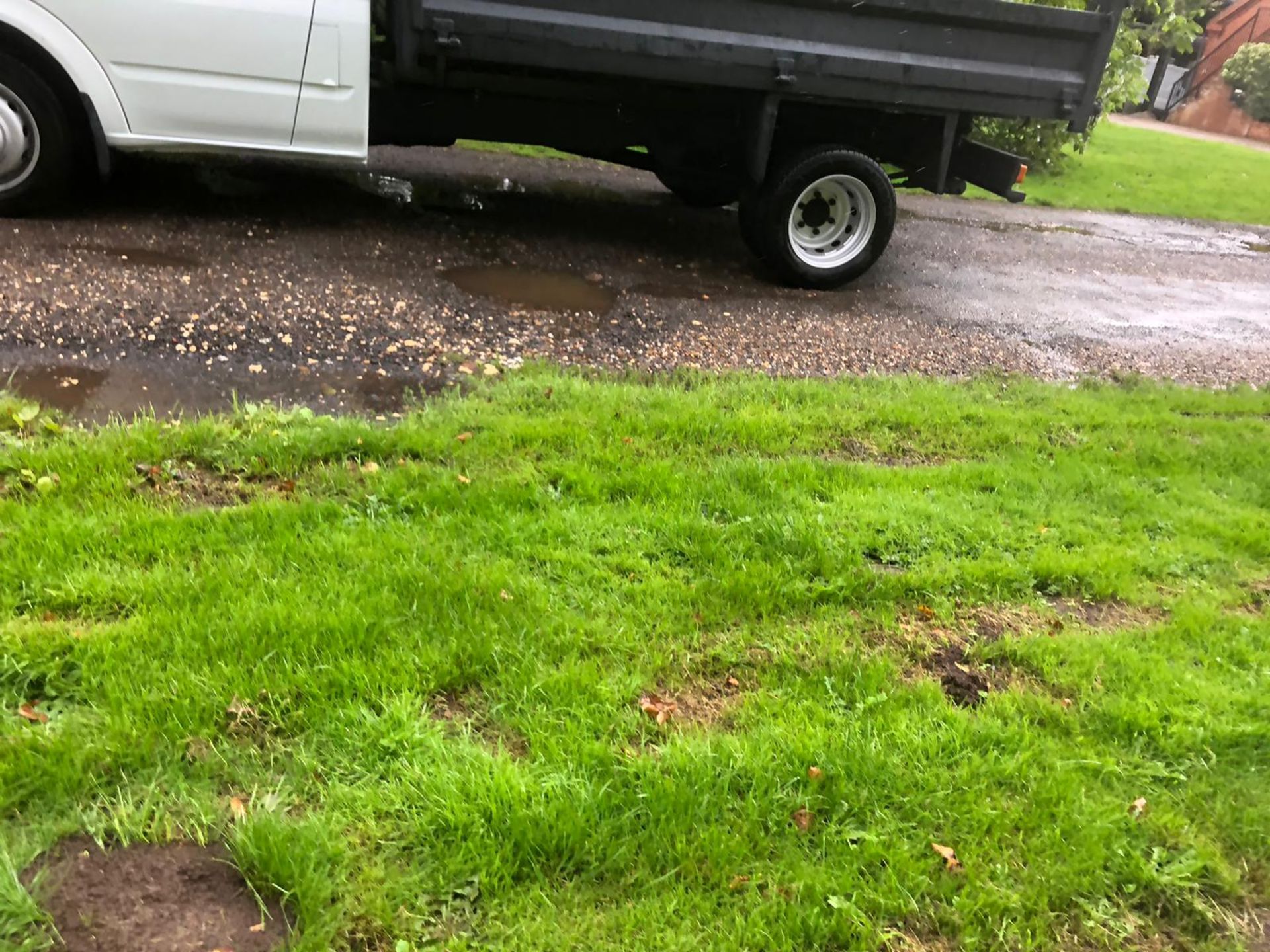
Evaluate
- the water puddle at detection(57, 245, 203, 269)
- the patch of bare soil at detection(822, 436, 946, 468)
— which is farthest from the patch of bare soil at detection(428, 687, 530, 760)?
the water puddle at detection(57, 245, 203, 269)

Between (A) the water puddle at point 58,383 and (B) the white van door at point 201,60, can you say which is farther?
(B) the white van door at point 201,60

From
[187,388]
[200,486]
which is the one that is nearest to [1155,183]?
[187,388]

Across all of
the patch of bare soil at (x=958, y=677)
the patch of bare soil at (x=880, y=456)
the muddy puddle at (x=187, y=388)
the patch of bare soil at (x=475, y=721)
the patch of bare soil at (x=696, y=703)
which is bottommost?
the patch of bare soil at (x=475, y=721)

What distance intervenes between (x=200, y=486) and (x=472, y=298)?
2.51 metres

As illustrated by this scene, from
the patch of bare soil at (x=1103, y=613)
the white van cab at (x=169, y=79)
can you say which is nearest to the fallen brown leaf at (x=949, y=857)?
the patch of bare soil at (x=1103, y=613)

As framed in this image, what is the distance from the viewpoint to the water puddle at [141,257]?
5191 mm

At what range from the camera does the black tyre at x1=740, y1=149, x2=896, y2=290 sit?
645 centimetres

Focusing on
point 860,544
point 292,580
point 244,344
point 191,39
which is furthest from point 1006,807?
point 191,39

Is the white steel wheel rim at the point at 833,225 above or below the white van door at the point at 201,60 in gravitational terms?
below

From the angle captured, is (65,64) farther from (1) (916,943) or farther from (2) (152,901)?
(1) (916,943)

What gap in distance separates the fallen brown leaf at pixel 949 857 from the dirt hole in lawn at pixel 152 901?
4.98ft

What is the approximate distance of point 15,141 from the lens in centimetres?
528

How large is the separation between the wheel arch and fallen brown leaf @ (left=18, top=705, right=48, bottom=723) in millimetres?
4153

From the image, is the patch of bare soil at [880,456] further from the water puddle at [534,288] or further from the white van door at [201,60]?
the white van door at [201,60]
